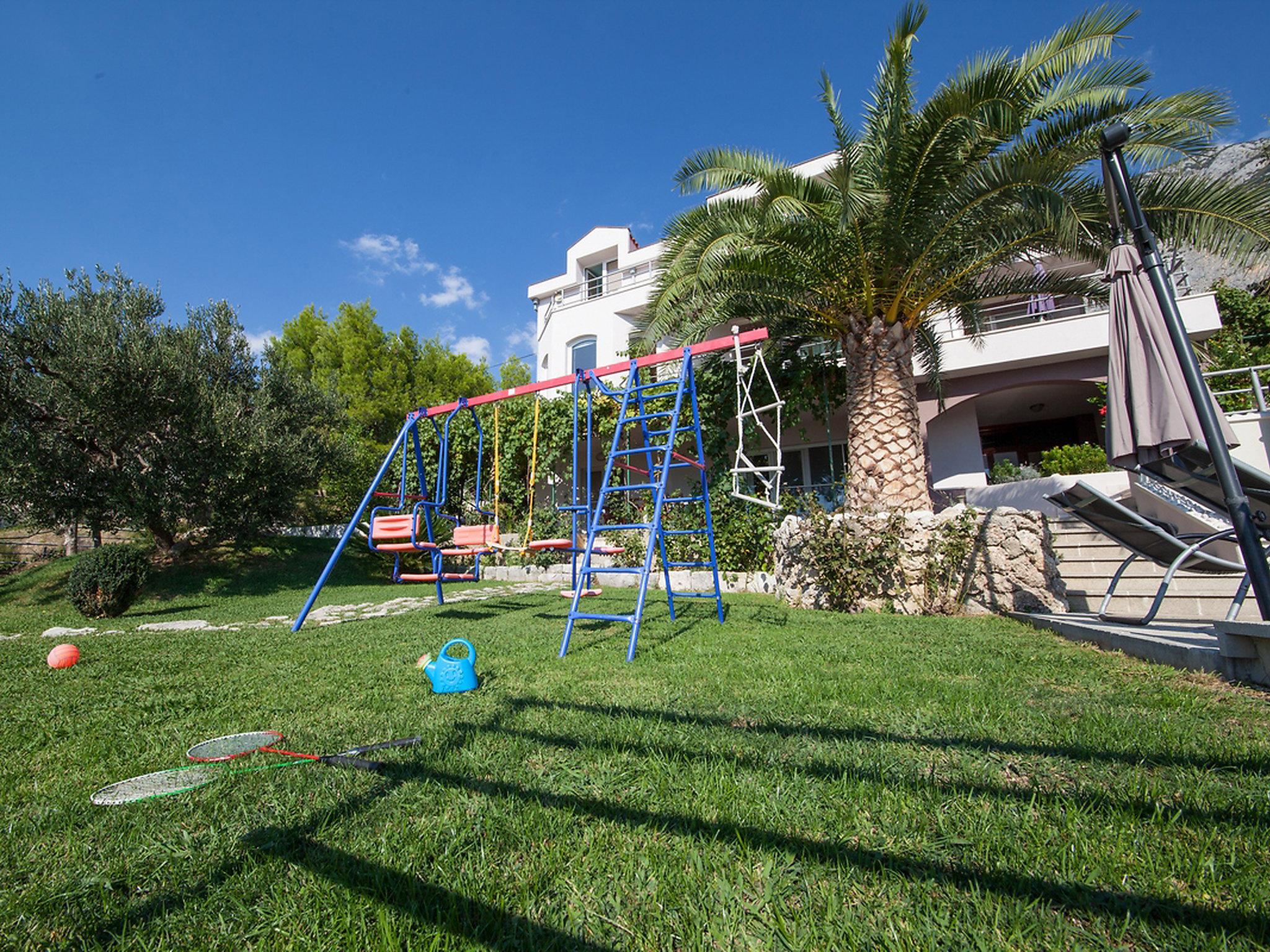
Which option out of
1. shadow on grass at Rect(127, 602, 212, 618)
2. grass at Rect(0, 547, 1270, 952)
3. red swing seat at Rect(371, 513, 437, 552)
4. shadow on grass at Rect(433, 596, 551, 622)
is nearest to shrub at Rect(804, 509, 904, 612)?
grass at Rect(0, 547, 1270, 952)

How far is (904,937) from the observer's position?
125 cm

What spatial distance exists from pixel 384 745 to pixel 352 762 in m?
0.21

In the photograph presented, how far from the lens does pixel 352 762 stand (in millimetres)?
2246

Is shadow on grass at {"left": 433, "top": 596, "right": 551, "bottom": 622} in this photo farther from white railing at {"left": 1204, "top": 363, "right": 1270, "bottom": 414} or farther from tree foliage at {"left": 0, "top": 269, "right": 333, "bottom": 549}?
white railing at {"left": 1204, "top": 363, "right": 1270, "bottom": 414}

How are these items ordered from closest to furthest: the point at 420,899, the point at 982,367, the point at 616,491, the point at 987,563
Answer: the point at 420,899 → the point at 616,491 → the point at 987,563 → the point at 982,367

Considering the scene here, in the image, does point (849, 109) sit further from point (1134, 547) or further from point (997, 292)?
point (1134, 547)

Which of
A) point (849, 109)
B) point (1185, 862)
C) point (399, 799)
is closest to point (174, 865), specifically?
point (399, 799)

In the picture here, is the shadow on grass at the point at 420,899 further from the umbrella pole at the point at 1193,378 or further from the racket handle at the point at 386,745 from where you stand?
the umbrella pole at the point at 1193,378

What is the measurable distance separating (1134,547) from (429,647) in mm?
6112

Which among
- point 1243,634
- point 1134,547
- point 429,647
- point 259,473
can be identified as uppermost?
point 259,473

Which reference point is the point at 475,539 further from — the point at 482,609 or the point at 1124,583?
the point at 1124,583

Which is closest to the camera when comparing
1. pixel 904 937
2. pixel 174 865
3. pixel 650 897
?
pixel 904 937

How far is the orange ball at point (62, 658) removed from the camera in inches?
184

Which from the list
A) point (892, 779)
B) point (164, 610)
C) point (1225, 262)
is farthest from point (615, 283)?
point (892, 779)
